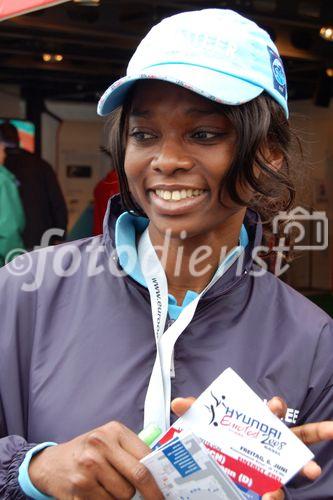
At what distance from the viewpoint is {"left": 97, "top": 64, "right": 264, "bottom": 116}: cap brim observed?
139 cm

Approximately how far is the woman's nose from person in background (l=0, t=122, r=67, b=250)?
5.15 metres

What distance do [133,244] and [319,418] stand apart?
51cm

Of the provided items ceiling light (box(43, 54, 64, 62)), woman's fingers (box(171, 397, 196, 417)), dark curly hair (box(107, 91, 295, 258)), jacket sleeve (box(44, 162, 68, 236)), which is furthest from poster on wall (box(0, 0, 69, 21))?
ceiling light (box(43, 54, 64, 62))

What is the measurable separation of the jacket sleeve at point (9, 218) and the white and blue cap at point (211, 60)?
4050mm

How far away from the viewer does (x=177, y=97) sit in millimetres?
1452

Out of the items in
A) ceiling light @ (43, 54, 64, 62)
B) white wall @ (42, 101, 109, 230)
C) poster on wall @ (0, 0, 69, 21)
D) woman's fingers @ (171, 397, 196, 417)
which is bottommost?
white wall @ (42, 101, 109, 230)

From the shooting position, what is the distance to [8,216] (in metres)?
5.57

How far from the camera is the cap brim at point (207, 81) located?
4.55ft

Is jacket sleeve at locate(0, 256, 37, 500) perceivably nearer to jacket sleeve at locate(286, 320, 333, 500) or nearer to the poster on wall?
jacket sleeve at locate(286, 320, 333, 500)

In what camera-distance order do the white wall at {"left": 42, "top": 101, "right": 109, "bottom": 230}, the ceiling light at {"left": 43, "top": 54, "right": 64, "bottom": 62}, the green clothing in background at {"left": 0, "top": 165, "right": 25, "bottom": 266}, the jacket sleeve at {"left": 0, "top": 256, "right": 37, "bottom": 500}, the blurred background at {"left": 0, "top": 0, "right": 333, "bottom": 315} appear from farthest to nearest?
1. the white wall at {"left": 42, "top": 101, "right": 109, "bottom": 230}
2. the ceiling light at {"left": 43, "top": 54, "right": 64, "bottom": 62}
3. the blurred background at {"left": 0, "top": 0, "right": 333, "bottom": 315}
4. the green clothing in background at {"left": 0, "top": 165, "right": 25, "bottom": 266}
5. the jacket sleeve at {"left": 0, "top": 256, "right": 37, "bottom": 500}

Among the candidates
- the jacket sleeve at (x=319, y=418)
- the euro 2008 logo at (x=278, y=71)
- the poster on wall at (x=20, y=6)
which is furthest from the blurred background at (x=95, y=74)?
the jacket sleeve at (x=319, y=418)

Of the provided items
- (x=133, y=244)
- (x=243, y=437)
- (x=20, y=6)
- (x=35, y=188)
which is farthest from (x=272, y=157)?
(x=35, y=188)

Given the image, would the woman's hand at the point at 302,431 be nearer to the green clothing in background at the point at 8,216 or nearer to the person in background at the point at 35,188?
the green clothing in background at the point at 8,216

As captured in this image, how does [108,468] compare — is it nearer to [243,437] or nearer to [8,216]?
[243,437]
